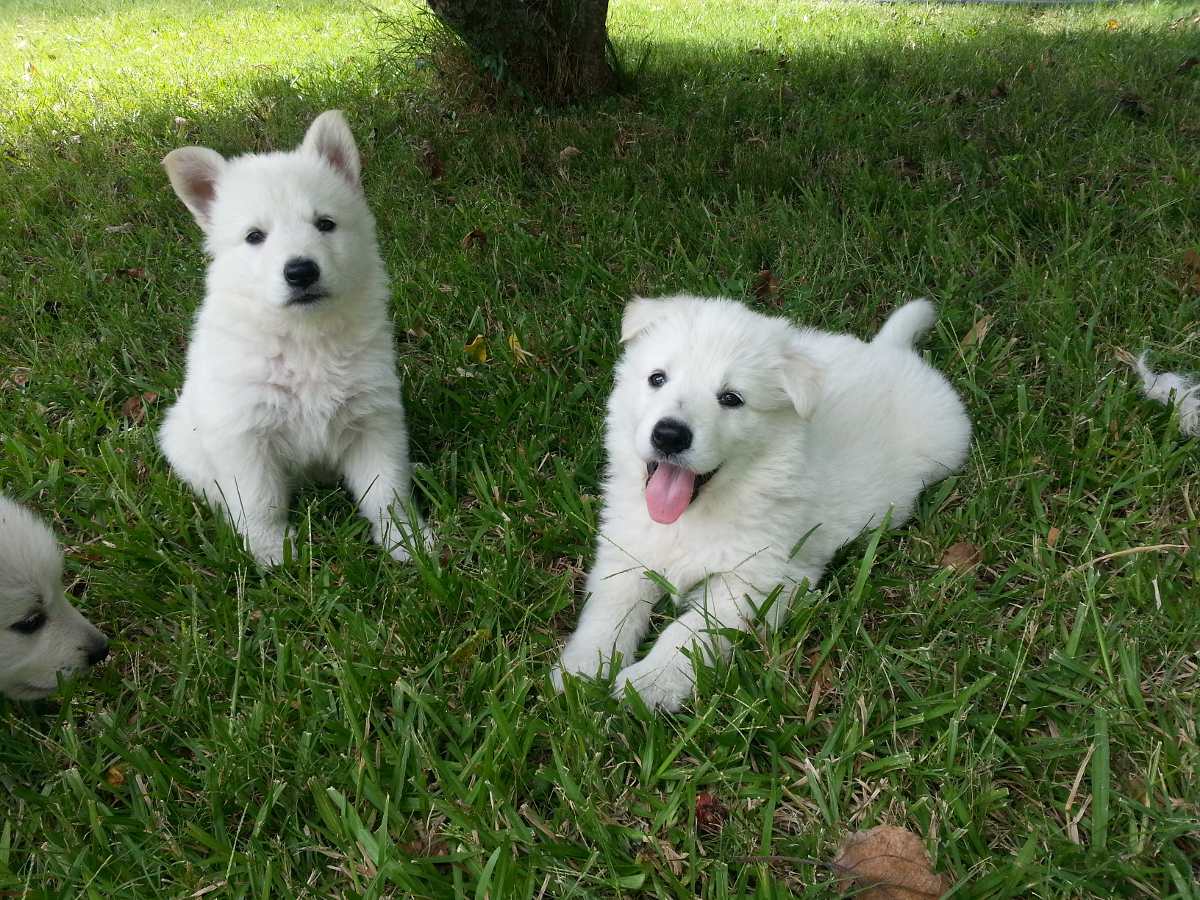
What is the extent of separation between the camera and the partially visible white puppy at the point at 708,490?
2.09 metres

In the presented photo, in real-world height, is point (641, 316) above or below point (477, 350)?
above

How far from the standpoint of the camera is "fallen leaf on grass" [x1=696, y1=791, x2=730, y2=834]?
5.53 feet

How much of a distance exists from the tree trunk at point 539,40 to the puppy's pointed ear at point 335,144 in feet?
9.04

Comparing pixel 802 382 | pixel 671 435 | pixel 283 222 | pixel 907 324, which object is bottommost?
pixel 907 324

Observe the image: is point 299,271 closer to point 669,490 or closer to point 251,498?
point 251,498

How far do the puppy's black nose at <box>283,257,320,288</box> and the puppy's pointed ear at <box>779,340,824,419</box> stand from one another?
1390 mm

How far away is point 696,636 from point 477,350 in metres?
1.74

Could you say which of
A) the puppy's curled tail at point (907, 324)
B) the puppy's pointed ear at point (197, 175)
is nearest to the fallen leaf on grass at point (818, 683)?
the puppy's curled tail at point (907, 324)

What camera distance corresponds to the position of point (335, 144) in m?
2.77

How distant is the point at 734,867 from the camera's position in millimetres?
1576

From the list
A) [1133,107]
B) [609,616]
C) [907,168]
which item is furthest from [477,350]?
[1133,107]

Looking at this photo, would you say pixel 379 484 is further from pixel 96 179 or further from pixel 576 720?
pixel 96 179

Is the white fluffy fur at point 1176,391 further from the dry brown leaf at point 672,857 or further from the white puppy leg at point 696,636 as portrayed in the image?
the dry brown leaf at point 672,857

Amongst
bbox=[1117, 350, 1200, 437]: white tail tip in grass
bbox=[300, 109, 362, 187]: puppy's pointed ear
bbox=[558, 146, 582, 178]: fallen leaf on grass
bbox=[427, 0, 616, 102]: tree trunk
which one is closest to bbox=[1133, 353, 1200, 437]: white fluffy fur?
bbox=[1117, 350, 1200, 437]: white tail tip in grass
